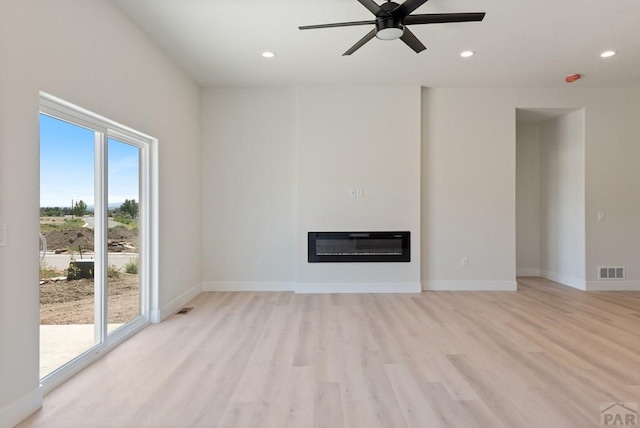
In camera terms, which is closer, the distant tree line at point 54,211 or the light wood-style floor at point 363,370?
the light wood-style floor at point 363,370

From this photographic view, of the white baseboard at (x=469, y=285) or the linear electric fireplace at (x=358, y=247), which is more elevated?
the linear electric fireplace at (x=358, y=247)

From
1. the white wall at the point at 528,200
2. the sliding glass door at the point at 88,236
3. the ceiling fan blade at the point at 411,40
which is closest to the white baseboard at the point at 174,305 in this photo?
the sliding glass door at the point at 88,236

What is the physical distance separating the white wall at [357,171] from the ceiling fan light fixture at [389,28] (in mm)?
2254

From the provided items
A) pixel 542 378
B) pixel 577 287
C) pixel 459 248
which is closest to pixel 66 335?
pixel 542 378

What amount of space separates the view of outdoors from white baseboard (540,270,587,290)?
5.98 meters

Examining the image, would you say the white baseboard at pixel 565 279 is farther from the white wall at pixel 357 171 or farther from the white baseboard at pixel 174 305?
the white baseboard at pixel 174 305

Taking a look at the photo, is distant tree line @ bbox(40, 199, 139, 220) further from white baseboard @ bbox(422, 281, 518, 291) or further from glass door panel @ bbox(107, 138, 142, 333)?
white baseboard @ bbox(422, 281, 518, 291)

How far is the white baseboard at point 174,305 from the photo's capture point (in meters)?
3.60

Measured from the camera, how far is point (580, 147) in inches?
199

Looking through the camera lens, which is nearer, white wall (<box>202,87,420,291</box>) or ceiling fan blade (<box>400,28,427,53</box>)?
ceiling fan blade (<box>400,28,427,53</box>)

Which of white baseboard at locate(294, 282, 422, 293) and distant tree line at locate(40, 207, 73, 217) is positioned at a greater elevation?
distant tree line at locate(40, 207, 73, 217)

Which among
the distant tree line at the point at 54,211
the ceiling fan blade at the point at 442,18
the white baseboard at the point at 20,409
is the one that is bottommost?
the white baseboard at the point at 20,409

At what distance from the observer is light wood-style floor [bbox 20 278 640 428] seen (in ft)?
6.37

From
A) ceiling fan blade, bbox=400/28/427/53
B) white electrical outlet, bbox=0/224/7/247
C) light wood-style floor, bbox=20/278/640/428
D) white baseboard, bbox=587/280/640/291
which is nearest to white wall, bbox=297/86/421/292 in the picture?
light wood-style floor, bbox=20/278/640/428
